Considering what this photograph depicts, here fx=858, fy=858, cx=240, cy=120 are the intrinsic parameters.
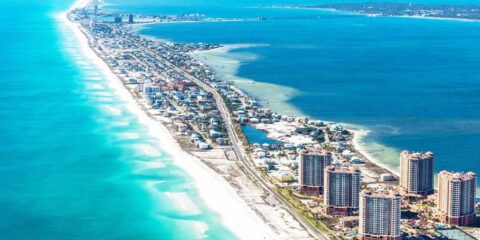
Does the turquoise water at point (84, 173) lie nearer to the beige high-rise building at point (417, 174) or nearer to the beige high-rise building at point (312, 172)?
the beige high-rise building at point (312, 172)

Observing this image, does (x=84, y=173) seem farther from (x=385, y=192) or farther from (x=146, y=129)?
(x=385, y=192)

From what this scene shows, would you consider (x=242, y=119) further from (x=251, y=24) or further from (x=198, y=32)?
(x=251, y=24)

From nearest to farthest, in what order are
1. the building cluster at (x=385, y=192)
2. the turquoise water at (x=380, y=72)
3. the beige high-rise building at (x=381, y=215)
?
1. the beige high-rise building at (x=381, y=215)
2. the building cluster at (x=385, y=192)
3. the turquoise water at (x=380, y=72)

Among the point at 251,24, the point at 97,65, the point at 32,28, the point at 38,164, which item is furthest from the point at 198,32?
the point at 38,164

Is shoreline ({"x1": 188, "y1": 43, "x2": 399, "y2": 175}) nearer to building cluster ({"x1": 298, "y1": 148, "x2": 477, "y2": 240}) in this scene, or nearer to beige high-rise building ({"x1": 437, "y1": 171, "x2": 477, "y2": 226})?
building cluster ({"x1": 298, "y1": 148, "x2": 477, "y2": 240})

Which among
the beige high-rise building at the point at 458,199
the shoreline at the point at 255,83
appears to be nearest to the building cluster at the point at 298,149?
the beige high-rise building at the point at 458,199

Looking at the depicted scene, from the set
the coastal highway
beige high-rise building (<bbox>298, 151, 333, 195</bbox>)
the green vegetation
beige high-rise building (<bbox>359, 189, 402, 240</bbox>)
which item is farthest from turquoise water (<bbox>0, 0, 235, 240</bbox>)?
beige high-rise building (<bbox>359, 189, 402, 240</bbox>)
